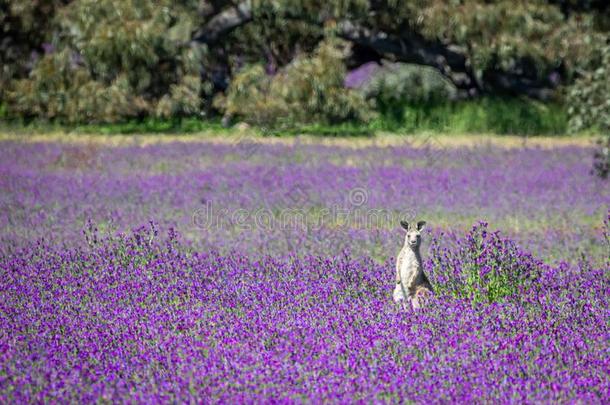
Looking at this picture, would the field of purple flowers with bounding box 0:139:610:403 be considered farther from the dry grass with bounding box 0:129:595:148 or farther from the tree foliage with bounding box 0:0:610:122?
the tree foliage with bounding box 0:0:610:122

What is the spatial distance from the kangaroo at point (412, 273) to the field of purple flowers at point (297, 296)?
13cm

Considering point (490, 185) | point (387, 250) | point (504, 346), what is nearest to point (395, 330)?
point (504, 346)

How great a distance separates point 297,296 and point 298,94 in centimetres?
1346

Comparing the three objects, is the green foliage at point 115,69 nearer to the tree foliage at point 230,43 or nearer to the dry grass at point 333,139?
the tree foliage at point 230,43

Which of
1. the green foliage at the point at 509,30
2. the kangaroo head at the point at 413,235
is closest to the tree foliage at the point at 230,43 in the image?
the green foliage at the point at 509,30

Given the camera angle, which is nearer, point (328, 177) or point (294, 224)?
point (294, 224)

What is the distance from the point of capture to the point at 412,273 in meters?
6.82

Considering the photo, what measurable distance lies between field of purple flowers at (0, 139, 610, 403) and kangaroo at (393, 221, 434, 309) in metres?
0.13

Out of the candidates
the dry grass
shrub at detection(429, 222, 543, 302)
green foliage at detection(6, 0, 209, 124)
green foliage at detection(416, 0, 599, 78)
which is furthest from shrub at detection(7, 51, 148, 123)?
shrub at detection(429, 222, 543, 302)

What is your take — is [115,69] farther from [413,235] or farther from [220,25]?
[413,235]

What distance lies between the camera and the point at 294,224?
11.0 m

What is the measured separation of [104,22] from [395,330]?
15.3 m

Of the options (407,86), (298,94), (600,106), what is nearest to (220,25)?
(298,94)

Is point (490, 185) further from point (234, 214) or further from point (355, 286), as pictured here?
point (355, 286)
